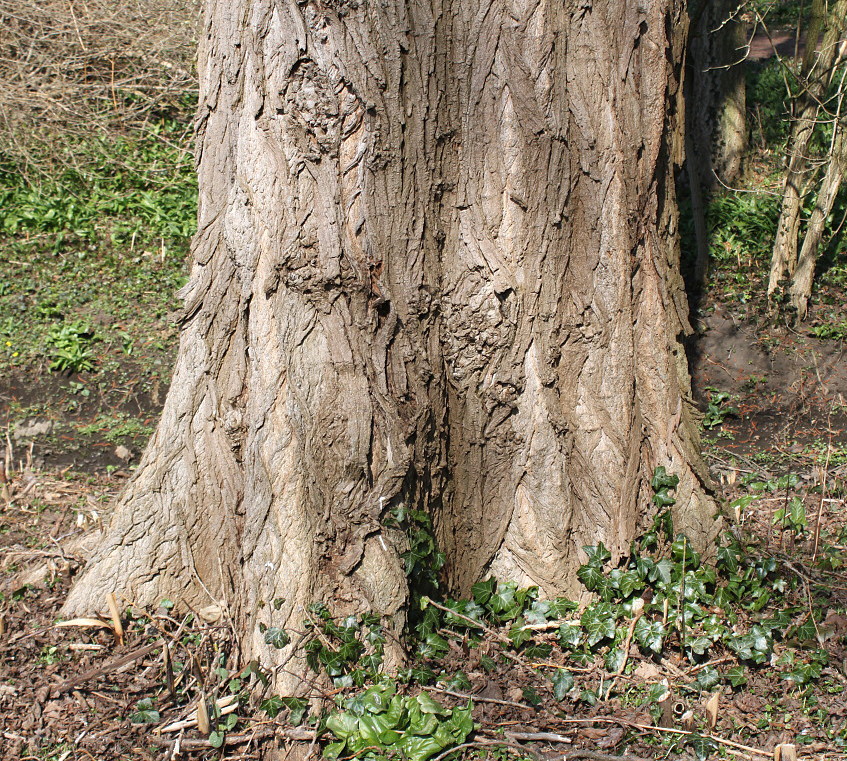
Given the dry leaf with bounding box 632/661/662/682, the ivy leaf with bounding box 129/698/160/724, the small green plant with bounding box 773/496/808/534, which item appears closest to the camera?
the ivy leaf with bounding box 129/698/160/724

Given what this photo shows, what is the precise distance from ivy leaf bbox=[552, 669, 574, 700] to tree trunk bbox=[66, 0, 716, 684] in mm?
459

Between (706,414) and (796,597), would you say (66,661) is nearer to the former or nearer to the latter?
(796,597)

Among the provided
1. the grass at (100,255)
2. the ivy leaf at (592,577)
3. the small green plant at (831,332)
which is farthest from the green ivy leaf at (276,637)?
the small green plant at (831,332)

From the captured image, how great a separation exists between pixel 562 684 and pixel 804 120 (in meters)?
4.98

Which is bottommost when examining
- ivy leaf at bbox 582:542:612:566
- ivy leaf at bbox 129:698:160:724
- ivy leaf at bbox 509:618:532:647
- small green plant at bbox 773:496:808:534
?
ivy leaf at bbox 129:698:160:724

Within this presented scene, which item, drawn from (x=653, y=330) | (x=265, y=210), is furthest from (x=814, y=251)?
(x=265, y=210)

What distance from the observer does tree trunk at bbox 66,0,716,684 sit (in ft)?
9.77

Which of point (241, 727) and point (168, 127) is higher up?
point (168, 127)

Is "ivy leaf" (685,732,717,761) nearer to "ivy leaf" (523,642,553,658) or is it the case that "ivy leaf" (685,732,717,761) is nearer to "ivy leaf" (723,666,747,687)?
"ivy leaf" (723,666,747,687)

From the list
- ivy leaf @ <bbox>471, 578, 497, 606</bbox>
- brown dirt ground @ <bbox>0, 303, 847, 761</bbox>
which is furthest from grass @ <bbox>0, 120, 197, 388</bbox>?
ivy leaf @ <bbox>471, 578, 497, 606</bbox>

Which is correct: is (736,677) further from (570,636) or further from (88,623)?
(88,623)

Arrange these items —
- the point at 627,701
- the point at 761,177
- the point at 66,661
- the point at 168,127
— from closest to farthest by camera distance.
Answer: the point at 627,701
the point at 66,661
the point at 761,177
the point at 168,127

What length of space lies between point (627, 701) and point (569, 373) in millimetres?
1301

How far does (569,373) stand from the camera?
3.45 meters
